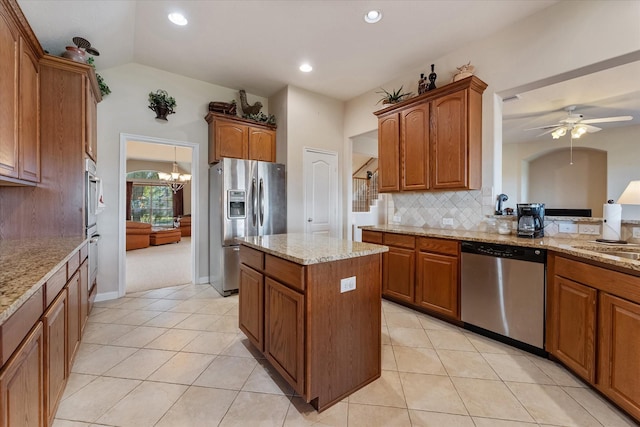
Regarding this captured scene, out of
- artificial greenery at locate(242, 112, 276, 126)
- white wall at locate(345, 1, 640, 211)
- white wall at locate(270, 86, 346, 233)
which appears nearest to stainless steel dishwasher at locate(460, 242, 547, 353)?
white wall at locate(345, 1, 640, 211)

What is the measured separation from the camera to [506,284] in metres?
2.30

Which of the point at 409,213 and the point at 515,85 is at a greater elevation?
the point at 515,85

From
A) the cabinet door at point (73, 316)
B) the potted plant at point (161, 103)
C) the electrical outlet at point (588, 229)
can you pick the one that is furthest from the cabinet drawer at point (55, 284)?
the electrical outlet at point (588, 229)

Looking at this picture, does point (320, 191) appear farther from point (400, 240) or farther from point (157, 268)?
point (157, 268)

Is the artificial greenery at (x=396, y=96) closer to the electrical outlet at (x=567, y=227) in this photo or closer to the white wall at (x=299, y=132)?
the white wall at (x=299, y=132)

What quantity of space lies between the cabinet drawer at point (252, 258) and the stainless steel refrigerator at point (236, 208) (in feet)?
4.67

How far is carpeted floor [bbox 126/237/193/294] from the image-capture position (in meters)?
4.12

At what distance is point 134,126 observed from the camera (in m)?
3.59

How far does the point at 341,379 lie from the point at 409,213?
8.40 ft

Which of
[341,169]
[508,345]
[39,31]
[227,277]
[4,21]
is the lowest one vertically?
[508,345]

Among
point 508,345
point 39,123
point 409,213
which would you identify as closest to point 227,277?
point 39,123

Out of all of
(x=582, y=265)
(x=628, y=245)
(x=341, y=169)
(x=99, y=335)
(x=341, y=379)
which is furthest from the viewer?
(x=341, y=169)

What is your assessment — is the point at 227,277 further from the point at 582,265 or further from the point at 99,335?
the point at 582,265

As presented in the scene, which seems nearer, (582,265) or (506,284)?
(582,265)
